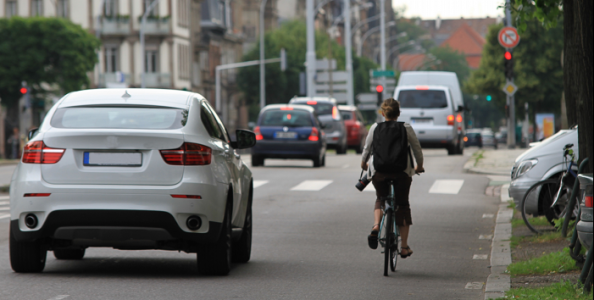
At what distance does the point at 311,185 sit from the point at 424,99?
11958 mm

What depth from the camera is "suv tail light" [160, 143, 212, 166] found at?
8258mm

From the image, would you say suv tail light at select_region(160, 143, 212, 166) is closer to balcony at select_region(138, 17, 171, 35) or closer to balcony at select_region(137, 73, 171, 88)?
balcony at select_region(137, 73, 171, 88)

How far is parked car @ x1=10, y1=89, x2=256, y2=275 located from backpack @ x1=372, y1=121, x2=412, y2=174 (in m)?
1.49

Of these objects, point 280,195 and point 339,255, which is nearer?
point 339,255

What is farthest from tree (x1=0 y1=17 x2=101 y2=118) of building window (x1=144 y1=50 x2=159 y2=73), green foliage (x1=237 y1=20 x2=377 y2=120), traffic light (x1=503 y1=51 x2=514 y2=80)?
green foliage (x1=237 y1=20 x2=377 y2=120)

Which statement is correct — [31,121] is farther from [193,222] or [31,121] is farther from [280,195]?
[193,222]

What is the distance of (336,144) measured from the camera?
1340 inches

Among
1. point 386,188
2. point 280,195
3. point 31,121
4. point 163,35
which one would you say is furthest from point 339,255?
point 163,35

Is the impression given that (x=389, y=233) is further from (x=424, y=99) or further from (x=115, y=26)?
(x=115, y=26)

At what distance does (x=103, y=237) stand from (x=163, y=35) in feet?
207

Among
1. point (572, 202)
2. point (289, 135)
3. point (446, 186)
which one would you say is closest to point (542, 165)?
point (572, 202)

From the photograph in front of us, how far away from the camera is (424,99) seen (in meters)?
31.8

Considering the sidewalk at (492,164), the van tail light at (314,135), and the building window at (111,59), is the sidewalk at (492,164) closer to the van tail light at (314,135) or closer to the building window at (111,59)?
the van tail light at (314,135)

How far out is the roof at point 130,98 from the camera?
8664 millimetres
